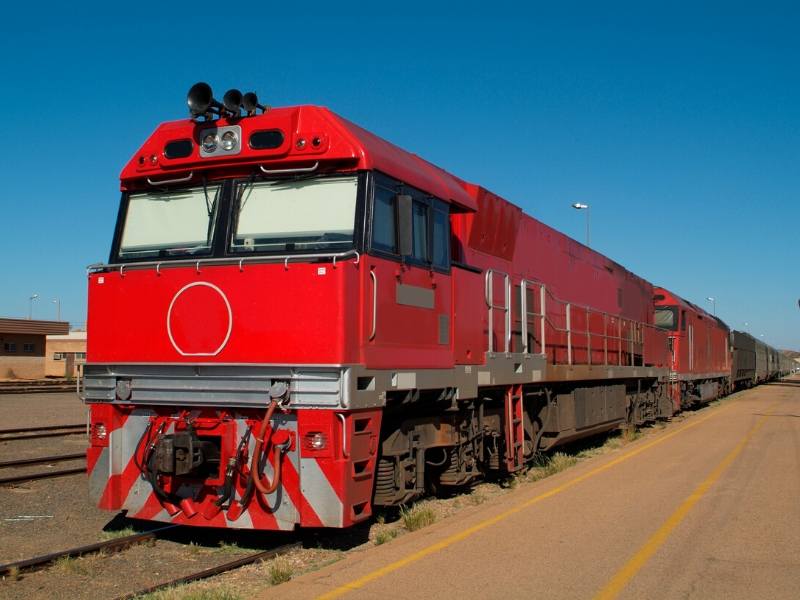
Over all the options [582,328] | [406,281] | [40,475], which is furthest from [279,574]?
[582,328]

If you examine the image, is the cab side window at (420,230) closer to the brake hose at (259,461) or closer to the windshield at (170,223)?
the windshield at (170,223)

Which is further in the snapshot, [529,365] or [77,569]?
[529,365]

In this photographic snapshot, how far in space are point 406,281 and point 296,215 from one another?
1.19 metres

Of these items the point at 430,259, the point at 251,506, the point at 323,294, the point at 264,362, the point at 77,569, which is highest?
the point at 430,259

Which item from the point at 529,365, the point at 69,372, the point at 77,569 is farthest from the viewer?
the point at 69,372

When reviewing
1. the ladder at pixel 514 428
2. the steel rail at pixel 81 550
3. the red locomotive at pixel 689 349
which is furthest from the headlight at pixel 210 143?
the red locomotive at pixel 689 349

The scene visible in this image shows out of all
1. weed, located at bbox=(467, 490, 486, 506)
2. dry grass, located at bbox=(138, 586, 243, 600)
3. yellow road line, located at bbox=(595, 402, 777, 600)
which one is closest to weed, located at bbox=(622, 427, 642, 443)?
yellow road line, located at bbox=(595, 402, 777, 600)

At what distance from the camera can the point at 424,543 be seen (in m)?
6.52

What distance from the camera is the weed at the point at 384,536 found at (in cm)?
695

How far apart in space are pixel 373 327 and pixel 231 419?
4.63 ft

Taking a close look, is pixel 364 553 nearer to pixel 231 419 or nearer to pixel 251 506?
pixel 251 506

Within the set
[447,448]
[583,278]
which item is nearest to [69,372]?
[583,278]

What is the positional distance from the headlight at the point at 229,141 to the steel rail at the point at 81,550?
3.55 meters

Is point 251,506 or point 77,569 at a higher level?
point 251,506
